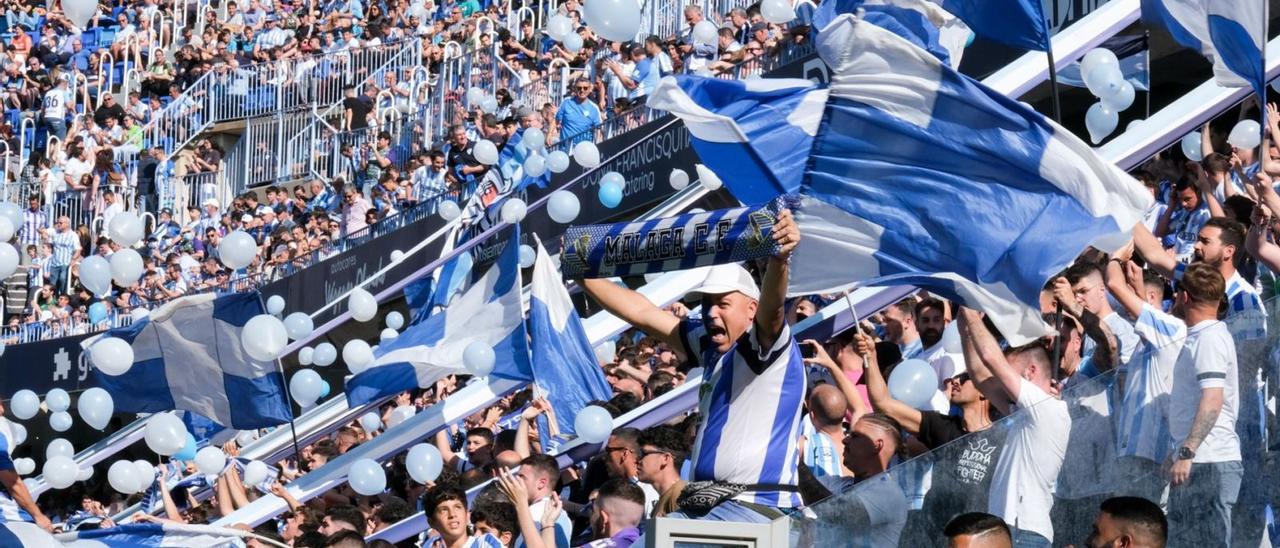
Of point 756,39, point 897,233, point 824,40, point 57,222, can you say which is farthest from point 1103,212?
point 57,222

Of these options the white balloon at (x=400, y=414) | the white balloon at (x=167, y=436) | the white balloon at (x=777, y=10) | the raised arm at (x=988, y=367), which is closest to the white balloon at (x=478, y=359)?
the white balloon at (x=400, y=414)

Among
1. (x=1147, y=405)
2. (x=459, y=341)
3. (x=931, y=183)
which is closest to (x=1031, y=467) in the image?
(x=1147, y=405)

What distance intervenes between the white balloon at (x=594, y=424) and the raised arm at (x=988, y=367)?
9.50ft

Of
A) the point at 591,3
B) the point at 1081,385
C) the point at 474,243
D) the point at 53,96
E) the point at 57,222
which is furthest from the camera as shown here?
the point at 53,96

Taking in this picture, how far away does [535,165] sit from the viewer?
51.2 feet

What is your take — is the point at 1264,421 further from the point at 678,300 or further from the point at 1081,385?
the point at 678,300

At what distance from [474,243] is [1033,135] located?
8011 millimetres

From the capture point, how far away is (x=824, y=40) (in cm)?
793

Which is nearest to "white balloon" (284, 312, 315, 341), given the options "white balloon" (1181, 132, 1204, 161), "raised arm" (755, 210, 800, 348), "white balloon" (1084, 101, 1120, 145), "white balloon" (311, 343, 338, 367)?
"white balloon" (311, 343, 338, 367)

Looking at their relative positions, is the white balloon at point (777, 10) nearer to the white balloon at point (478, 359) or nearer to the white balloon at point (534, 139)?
the white balloon at point (478, 359)

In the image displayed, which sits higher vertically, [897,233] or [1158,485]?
[897,233]

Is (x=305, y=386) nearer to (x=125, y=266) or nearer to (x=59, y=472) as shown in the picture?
(x=59, y=472)

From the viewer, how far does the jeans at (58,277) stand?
79.7 ft

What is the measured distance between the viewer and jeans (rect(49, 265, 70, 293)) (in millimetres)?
24281
